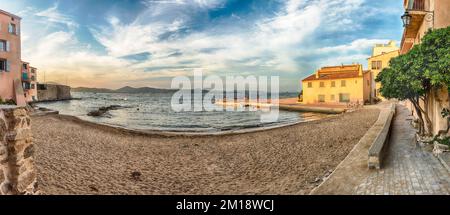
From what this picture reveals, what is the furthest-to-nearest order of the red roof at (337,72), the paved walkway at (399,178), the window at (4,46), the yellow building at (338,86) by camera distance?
the red roof at (337,72)
the yellow building at (338,86)
the window at (4,46)
the paved walkway at (399,178)

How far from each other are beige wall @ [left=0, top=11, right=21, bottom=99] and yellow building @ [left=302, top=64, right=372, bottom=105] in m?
44.6

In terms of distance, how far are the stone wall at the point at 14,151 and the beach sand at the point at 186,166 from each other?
8.57 feet

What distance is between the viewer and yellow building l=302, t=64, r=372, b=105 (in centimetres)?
4197

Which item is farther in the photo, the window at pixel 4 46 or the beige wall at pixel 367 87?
the beige wall at pixel 367 87

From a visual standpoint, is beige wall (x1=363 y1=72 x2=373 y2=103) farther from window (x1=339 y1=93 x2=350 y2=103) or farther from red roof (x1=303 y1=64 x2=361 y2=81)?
window (x1=339 y1=93 x2=350 y2=103)

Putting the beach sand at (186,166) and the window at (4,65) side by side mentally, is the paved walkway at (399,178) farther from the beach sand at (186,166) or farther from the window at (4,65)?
the window at (4,65)

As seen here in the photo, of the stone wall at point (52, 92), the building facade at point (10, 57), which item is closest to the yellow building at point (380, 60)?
the building facade at point (10, 57)

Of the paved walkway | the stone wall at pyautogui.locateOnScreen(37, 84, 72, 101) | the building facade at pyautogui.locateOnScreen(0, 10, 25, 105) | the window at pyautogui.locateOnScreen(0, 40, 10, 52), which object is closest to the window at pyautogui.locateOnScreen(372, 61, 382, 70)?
the paved walkway

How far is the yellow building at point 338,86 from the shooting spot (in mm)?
41969

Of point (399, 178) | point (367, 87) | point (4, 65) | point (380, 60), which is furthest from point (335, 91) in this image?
point (4, 65)

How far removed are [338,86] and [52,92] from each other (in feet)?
299
